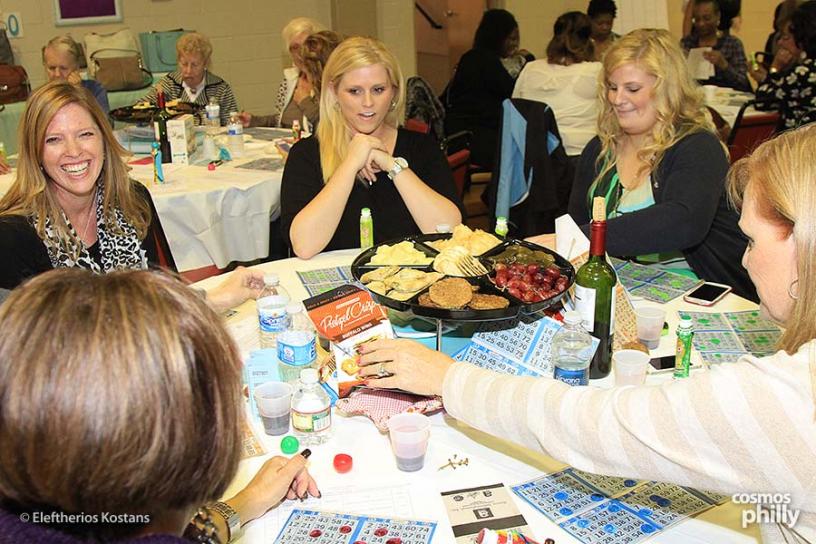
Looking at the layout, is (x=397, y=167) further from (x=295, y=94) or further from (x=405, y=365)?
(x=295, y=94)

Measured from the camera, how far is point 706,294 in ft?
7.06

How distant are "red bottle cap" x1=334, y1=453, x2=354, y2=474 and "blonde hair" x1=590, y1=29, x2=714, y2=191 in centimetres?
165

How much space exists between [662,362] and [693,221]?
835 millimetres

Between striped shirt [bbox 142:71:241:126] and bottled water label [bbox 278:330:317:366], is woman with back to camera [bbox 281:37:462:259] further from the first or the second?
striped shirt [bbox 142:71:241:126]

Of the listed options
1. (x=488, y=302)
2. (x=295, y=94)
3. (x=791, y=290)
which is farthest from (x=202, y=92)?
(x=791, y=290)

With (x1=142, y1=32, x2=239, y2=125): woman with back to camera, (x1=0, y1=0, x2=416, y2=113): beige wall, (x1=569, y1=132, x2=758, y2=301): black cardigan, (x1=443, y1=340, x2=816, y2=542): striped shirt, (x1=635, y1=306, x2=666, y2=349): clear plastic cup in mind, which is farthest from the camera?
(x1=0, y1=0, x2=416, y2=113): beige wall

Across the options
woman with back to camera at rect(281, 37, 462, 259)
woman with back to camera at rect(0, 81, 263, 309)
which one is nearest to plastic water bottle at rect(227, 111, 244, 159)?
woman with back to camera at rect(281, 37, 462, 259)

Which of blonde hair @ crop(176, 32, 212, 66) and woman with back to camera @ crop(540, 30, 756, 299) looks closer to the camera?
woman with back to camera @ crop(540, 30, 756, 299)

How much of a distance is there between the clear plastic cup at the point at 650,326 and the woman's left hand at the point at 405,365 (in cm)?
60

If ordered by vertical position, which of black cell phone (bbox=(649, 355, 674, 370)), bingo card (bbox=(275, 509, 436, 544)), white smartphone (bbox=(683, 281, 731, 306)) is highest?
white smartphone (bbox=(683, 281, 731, 306))

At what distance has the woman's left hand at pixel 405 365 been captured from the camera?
59.3 inches

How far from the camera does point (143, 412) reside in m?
0.80

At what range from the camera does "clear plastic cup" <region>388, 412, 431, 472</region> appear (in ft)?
4.65

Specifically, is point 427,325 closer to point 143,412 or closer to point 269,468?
point 269,468
